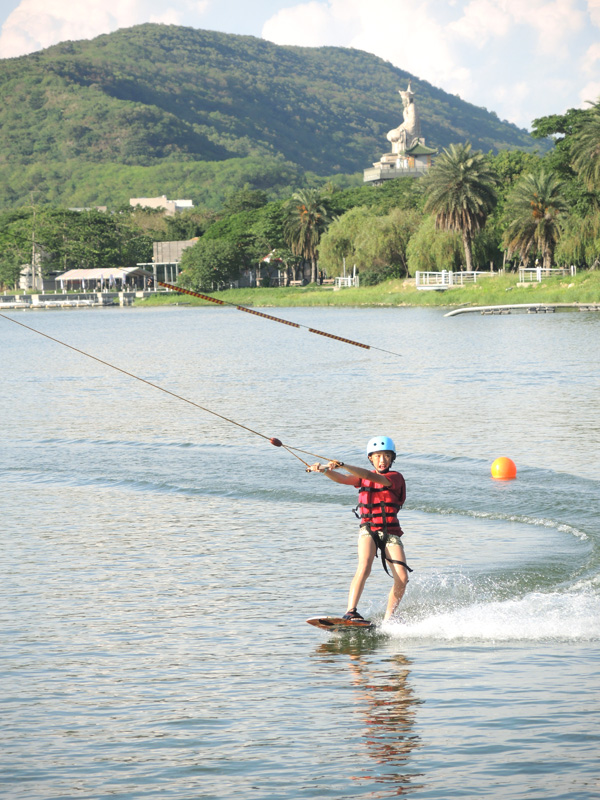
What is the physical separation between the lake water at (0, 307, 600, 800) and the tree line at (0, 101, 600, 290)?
56.8 metres

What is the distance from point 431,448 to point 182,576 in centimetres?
932

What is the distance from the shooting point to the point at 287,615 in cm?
1023

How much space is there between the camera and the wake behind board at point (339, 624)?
31.0 ft

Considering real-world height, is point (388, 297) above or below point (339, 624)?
above

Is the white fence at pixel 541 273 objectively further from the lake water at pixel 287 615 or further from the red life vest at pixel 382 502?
the red life vest at pixel 382 502

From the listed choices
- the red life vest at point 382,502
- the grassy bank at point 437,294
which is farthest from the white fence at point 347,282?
the red life vest at point 382,502

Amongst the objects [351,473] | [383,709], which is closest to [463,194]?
[351,473]

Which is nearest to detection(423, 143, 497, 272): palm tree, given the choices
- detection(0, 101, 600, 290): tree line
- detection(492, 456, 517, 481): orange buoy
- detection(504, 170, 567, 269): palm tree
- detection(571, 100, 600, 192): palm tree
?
detection(0, 101, 600, 290): tree line

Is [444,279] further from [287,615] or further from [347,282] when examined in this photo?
[287,615]

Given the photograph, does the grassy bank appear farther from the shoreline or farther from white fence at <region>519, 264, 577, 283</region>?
white fence at <region>519, 264, 577, 283</region>

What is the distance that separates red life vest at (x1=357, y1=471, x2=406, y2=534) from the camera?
9.15 m

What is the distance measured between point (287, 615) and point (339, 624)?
2.96ft

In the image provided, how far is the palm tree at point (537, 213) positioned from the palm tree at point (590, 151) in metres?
7.00

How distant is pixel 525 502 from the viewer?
15.5 meters
